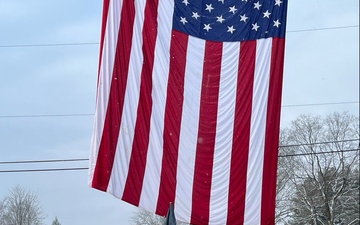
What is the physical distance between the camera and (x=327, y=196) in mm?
25594

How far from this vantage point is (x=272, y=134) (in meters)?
9.40

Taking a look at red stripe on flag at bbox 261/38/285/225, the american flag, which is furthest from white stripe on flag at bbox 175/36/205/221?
red stripe on flag at bbox 261/38/285/225

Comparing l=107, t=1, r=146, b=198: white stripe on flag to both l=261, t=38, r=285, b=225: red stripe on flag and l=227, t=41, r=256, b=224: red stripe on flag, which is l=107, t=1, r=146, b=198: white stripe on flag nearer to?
l=227, t=41, r=256, b=224: red stripe on flag

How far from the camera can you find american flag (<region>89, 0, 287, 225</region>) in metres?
9.11

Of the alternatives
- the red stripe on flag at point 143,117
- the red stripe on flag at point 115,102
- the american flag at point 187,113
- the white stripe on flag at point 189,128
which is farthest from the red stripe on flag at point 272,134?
the red stripe on flag at point 115,102

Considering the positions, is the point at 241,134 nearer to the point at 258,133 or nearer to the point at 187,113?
the point at 258,133

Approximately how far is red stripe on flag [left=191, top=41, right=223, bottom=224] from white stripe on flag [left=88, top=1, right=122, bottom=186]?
4.50 feet

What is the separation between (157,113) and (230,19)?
186cm

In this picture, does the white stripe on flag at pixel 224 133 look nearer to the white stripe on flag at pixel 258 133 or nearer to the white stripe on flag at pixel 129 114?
the white stripe on flag at pixel 258 133

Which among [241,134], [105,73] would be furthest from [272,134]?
[105,73]

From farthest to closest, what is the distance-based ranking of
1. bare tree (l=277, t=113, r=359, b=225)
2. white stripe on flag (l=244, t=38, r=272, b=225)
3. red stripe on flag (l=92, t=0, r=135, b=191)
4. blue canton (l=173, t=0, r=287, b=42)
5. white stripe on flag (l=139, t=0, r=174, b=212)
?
bare tree (l=277, t=113, r=359, b=225) < blue canton (l=173, t=0, r=287, b=42) < white stripe on flag (l=244, t=38, r=272, b=225) < white stripe on flag (l=139, t=0, r=174, b=212) < red stripe on flag (l=92, t=0, r=135, b=191)

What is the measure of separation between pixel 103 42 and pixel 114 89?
2.34 feet

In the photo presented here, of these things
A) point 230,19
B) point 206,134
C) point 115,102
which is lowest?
point 206,134

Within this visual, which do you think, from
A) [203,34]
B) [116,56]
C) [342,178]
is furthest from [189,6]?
[342,178]
